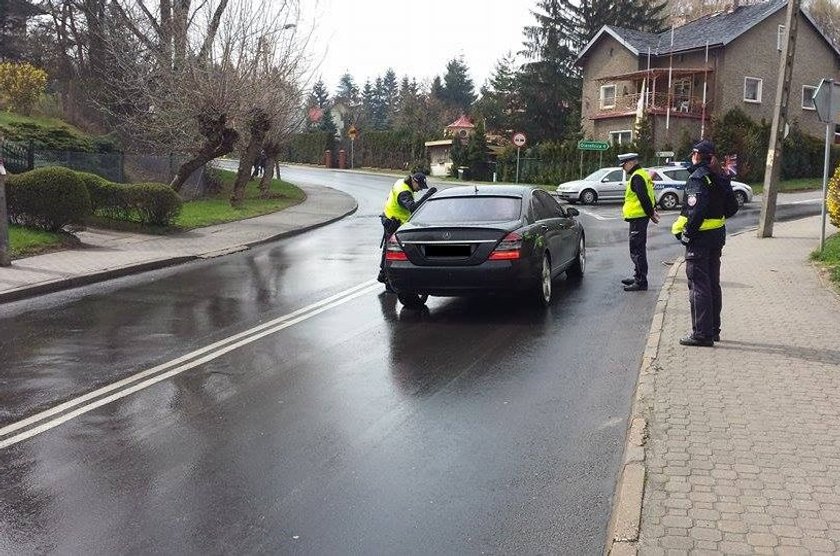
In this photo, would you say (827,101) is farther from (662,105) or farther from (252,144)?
(662,105)

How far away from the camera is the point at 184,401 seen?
6312 mm

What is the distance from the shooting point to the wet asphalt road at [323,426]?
13.6ft

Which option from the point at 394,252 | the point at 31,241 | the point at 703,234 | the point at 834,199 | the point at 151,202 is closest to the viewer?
the point at 703,234

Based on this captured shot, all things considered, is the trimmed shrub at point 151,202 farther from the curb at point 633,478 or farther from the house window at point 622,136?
the house window at point 622,136

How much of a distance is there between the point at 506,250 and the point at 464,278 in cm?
55

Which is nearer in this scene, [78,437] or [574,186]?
[78,437]

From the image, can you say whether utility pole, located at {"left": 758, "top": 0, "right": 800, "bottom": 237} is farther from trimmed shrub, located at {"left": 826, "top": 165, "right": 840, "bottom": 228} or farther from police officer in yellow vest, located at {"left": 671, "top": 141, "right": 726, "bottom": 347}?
police officer in yellow vest, located at {"left": 671, "top": 141, "right": 726, "bottom": 347}

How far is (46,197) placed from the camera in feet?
50.3

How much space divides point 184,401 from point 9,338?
351 centimetres

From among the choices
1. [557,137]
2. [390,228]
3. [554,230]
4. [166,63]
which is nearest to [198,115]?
[166,63]

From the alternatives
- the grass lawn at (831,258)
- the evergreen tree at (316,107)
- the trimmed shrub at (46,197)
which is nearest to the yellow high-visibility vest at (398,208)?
the grass lawn at (831,258)

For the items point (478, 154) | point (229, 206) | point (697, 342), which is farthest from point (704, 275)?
point (478, 154)

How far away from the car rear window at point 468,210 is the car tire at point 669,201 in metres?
19.5

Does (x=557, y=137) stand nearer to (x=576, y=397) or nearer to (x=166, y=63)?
(x=166, y=63)
